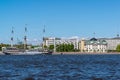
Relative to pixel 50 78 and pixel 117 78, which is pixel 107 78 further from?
pixel 50 78

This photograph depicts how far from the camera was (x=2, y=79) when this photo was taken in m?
42.4

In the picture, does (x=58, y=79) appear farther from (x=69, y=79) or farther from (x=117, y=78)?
(x=117, y=78)

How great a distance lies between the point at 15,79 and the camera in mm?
42906

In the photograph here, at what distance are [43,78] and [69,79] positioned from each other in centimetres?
260

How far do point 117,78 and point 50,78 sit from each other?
648 cm

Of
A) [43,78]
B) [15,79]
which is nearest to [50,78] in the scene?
[43,78]

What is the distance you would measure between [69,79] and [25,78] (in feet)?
13.9

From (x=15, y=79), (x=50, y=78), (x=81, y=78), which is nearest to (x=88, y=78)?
(x=81, y=78)

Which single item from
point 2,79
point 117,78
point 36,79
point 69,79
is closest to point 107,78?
point 117,78

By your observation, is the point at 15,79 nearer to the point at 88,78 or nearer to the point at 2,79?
the point at 2,79

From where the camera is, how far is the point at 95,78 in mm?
43812

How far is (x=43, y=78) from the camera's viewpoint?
43.8 m

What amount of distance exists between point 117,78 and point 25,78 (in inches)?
347

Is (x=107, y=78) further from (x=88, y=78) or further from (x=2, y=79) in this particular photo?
(x=2, y=79)
